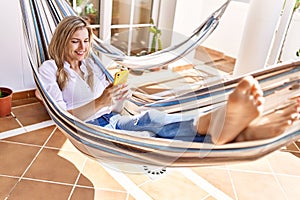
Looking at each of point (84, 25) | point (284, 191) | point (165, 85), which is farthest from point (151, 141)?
point (165, 85)

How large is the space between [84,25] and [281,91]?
0.92 m

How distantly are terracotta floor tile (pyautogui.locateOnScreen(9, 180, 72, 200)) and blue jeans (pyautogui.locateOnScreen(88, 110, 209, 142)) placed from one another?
1.45ft

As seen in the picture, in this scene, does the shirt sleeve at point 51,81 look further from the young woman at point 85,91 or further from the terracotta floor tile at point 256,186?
the terracotta floor tile at point 256,186

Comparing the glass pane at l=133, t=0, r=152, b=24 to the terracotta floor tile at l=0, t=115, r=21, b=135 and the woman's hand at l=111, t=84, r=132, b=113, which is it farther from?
the woman's hand at l=111, t=84, r=132, b=113

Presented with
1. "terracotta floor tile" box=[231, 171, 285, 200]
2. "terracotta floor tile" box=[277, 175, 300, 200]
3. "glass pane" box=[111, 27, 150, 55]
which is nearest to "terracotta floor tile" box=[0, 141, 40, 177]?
"terracotta floor tile" box=[231, 171, 285, 200]

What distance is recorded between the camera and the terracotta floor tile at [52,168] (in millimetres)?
1641

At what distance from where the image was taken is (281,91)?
0.92 metres

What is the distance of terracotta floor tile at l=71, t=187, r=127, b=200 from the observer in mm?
1538

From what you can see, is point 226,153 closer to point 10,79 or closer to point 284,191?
point 284,191

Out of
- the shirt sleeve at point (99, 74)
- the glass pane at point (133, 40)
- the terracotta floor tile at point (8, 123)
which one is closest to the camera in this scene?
the shirt sleeve at point (99, 74)

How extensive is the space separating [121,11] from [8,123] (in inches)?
56.5

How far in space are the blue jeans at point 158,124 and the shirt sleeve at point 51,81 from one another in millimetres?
182

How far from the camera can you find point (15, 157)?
1.75 m

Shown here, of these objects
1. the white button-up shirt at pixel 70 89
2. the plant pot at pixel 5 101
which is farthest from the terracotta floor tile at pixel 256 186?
the plant pot at pixel 5 101
